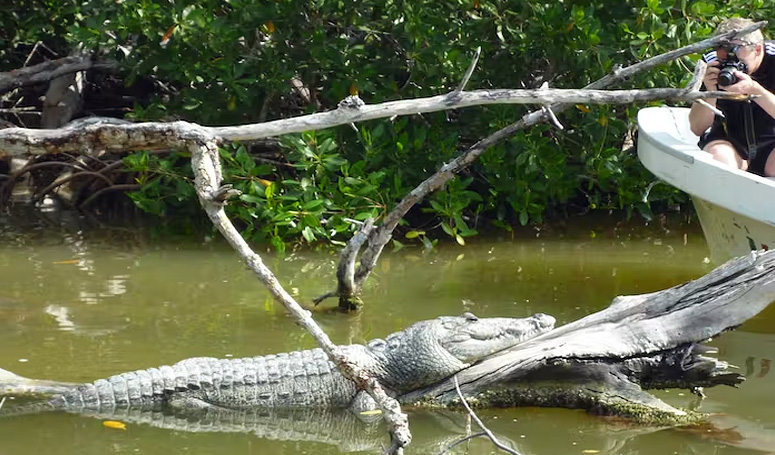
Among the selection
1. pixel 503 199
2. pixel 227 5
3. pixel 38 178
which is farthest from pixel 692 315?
pixel 38 178

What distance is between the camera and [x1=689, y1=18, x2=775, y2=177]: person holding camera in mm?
6059

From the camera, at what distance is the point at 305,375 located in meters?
5.21

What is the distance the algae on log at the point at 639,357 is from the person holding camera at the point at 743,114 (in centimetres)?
134

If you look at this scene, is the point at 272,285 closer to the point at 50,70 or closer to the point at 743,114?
the point at 743,114

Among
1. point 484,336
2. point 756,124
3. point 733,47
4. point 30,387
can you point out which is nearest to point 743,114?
point 756,124

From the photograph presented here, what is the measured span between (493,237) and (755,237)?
10.5ft

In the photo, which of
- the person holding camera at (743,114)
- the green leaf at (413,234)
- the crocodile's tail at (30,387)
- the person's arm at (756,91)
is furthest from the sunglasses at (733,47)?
the crocodile's tail at (30,387)

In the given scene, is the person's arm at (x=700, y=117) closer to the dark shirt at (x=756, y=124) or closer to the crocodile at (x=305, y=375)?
the dark shirt at (x=756, y=124)

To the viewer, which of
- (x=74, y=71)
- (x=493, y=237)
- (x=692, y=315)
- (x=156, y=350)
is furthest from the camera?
(x=74, y=71)

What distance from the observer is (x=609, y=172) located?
8.37m

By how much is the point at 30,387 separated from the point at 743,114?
406cm

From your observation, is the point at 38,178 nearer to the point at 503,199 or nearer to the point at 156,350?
the point at 503,199

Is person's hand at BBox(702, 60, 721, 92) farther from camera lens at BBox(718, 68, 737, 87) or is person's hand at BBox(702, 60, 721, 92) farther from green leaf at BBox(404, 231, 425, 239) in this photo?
green leaf at BBox(404, 231, 425, 239)

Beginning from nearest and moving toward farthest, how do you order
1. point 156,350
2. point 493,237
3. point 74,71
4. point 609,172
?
point 156,350 < point 609,172 < point 493,237 < point 74,71
